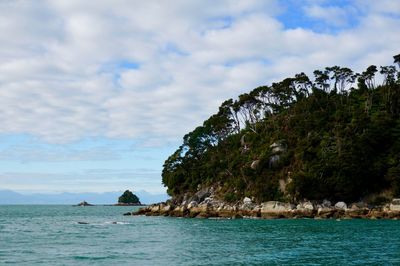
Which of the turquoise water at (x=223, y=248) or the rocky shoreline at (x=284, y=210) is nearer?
the turquoise water at (x=223, y=248)

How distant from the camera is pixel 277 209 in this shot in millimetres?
82875

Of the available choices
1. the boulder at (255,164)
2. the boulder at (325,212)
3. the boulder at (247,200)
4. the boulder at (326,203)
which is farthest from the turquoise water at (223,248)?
the boulder at (255,164)

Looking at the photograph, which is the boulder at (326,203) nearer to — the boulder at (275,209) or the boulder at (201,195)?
the boulder at (275,209)

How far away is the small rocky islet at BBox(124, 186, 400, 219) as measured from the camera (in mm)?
75500

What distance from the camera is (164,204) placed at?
10956 centimetres

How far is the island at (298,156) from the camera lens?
80812 mm

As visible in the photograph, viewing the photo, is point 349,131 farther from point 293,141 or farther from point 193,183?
point 193,183

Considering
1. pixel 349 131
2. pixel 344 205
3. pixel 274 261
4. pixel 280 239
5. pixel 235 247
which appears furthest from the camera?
pixel 349 131

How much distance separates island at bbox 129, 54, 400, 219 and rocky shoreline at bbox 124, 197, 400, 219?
6.6 inches

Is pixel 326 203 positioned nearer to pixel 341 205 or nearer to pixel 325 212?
pixel 341 205

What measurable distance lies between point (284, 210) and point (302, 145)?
50.4 feet

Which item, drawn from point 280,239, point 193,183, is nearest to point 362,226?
point 280,239

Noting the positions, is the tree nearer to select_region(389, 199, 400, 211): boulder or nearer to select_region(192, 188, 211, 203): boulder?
select_region(389, 199, 400, 211): boulder

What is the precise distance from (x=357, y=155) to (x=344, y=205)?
8.89 m
